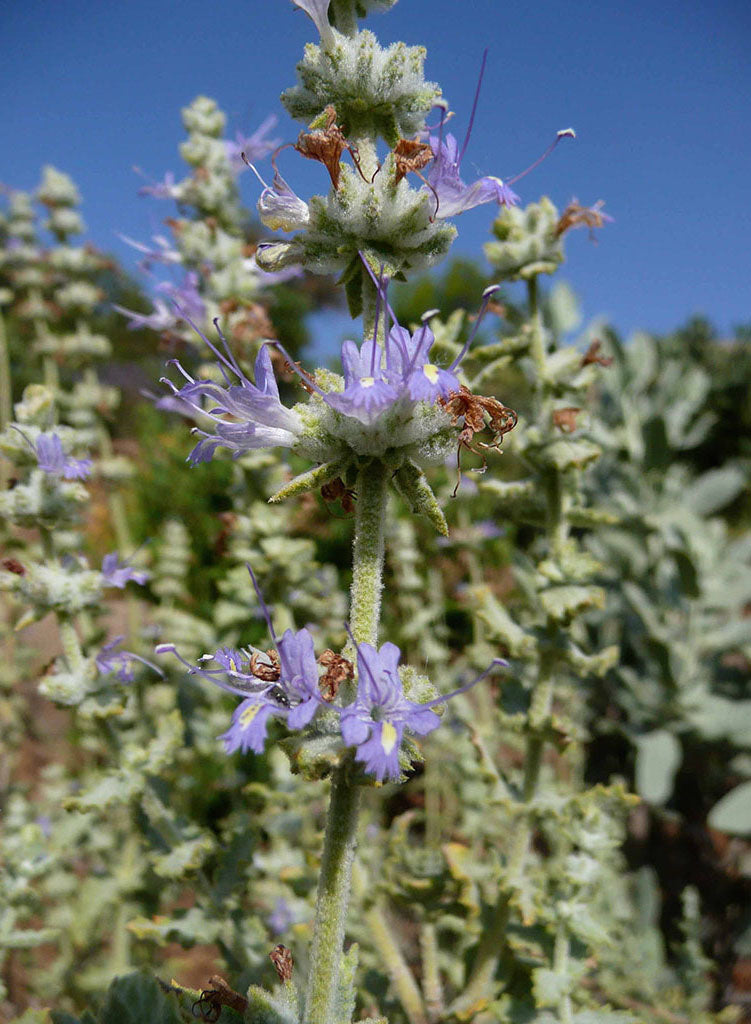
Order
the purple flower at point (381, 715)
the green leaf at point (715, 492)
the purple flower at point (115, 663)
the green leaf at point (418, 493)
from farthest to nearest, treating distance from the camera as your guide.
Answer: the green leaf at point (715, 492) → the purple flower at point (115, 663) → the green leaf at point (418, 493) → the purple flower at point (381, 715)

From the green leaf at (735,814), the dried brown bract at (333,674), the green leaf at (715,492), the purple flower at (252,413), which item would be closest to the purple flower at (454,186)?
the purple flower at (252,413)

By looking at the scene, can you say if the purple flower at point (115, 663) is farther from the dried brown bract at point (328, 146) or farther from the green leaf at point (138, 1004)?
the dried brown bract at point (328, 146)

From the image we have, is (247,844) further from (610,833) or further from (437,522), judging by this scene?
(437,522)

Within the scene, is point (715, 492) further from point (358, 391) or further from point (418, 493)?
point (358, 391)

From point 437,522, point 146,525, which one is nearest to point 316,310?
point 146,525

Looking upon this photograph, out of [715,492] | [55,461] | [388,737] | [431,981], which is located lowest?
[431,981]

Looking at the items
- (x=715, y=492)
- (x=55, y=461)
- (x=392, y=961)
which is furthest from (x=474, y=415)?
(x=715, y=492)
